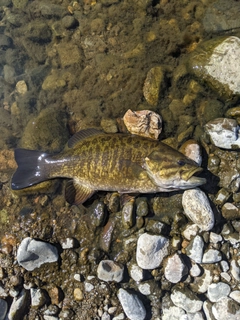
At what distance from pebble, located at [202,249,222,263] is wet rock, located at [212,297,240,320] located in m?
0.55

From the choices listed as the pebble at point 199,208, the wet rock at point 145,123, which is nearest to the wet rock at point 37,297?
the pebble at point 199,208

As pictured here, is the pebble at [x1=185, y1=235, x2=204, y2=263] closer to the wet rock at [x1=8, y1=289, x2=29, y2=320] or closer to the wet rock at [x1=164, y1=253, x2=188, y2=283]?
the wet rock at [x1=164, y1=253, x2=188, y2=283]

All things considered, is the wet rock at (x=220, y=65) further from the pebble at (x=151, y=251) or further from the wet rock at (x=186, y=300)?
the wet rock at (x=186, y=300)

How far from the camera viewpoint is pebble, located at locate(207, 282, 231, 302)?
436 centimetres

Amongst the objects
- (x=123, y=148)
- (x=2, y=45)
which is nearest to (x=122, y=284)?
(x=123, y=148)

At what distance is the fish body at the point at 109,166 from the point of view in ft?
14.5

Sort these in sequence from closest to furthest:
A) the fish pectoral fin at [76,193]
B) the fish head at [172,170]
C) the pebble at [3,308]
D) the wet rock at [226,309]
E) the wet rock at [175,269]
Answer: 1. the wet rock at [226,309]
2. the fish head at [172,170]
3. the wet rock at [175,269]
4. the pebble at [3,308]
5. the fish pectoral fin at [76,193]

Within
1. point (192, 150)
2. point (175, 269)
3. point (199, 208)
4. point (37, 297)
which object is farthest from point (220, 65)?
point (37, 297)

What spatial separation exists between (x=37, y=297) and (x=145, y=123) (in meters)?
3.37

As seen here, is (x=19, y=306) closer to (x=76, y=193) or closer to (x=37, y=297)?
(x=37, y=297)

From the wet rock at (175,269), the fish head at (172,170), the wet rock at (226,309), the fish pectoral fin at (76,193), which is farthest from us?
the fish pectoral fin at (76,193)

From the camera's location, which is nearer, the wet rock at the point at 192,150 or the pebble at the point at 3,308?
the pebble at the point at 3,308

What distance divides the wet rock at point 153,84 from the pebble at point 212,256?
2.67m

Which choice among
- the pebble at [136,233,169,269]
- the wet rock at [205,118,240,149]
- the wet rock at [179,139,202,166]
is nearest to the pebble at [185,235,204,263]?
the pebble at [136,233,169,269]
